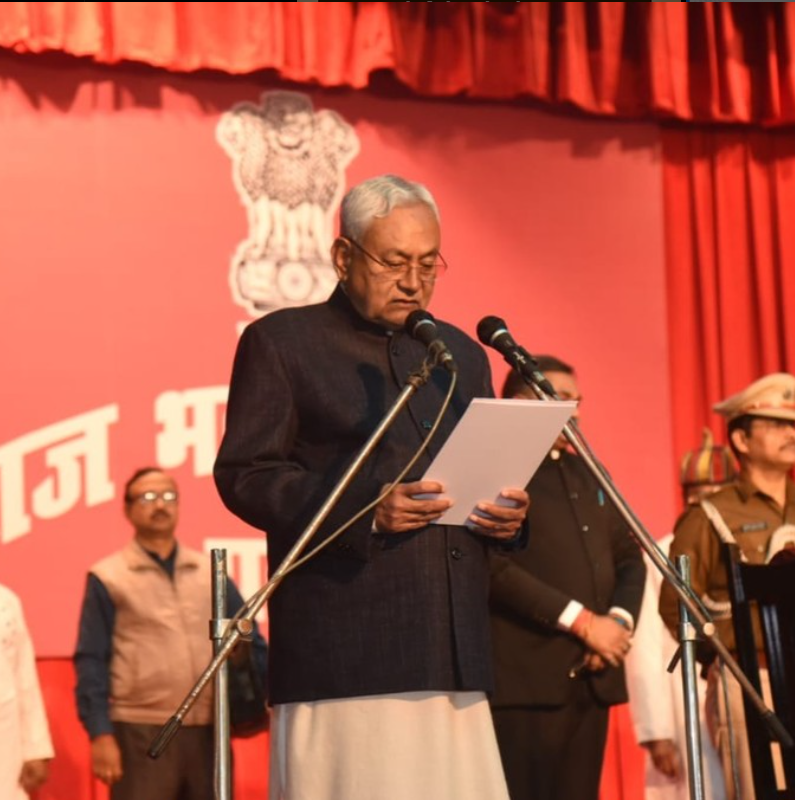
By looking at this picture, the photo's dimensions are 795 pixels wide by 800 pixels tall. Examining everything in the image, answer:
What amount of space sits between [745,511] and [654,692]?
1177mm

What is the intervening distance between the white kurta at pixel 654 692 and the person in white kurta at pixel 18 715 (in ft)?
6.23

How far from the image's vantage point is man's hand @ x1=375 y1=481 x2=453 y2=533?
2.60 metres

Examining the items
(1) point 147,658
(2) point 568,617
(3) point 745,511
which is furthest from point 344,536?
(1) point 147,658

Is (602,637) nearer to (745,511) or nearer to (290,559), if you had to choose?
(745,511)

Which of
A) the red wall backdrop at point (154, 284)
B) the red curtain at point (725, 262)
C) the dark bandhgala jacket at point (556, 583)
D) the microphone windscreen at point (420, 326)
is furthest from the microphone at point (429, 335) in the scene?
the red curtain at point (725, 262)

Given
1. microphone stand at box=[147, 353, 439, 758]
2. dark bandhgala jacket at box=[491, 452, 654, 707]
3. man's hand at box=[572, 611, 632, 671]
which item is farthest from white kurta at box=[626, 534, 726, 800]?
microphone stand at box=[147, 353, 439, 758]

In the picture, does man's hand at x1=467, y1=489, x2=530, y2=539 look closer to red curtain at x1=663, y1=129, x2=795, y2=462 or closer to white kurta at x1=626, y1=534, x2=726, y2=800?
white kurta at x1=626, y1=534, x2=726, y2=800

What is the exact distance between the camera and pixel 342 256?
Answer: 2975 mm

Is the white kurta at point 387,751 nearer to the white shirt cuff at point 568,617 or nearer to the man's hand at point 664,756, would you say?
the white shirt cuff at point 568,617

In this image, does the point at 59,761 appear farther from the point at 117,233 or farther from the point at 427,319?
the point at 427,319

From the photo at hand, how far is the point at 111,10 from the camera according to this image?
6.05 meters

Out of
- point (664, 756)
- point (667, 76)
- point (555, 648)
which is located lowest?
point (664, 756)

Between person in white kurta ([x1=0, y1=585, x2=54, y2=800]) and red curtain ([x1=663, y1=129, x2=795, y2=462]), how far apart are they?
3.14m

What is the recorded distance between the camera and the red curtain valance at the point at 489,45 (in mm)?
6051
